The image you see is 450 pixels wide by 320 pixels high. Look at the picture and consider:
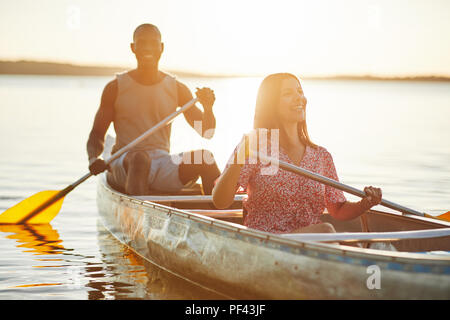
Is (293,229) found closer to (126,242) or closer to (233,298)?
(233,298)

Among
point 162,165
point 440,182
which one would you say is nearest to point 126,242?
point 162,165

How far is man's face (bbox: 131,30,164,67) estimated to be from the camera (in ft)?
21.9

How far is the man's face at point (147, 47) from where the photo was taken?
667 centimetres

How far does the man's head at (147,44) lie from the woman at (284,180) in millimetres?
2605

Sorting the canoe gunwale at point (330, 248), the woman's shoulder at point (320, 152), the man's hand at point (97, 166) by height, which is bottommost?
the canoe gunwale at point (330, 248)

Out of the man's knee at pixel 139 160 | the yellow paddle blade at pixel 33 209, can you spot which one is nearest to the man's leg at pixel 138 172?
the man's knee at pixel 139 160

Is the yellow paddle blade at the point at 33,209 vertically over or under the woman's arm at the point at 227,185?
under

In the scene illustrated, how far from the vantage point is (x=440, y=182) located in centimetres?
1130

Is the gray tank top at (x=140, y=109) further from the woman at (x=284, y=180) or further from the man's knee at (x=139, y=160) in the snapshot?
the woman at (x=284, y=180)

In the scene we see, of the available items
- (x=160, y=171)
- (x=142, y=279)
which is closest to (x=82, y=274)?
(x=142, y=279)

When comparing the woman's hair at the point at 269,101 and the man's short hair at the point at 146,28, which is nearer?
the woman's hair at the point at 269,101

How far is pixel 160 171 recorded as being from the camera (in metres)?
6.63

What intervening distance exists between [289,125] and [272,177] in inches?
12.9

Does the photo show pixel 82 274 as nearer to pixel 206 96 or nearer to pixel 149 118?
pixel 149 118
